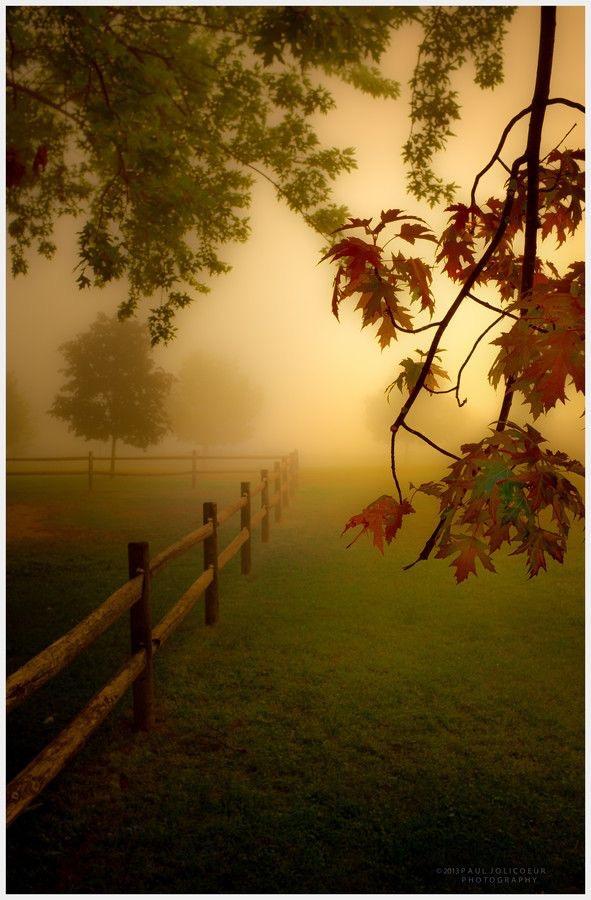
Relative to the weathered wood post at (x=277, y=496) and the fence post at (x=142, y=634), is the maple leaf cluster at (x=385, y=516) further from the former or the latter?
the weathered wood post at (x=277, y=496)

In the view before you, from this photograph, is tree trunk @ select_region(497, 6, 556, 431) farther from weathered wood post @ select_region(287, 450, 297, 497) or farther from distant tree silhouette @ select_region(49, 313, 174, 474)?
distant tree silhouette @ select_region(49, 313, 174, 474)

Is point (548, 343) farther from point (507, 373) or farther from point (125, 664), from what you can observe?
point (125, 664)

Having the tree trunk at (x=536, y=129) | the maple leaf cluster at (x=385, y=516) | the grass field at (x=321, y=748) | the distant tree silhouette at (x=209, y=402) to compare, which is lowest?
the grass field at (x=321, y=748)

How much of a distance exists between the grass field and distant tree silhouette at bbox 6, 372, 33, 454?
152 ft

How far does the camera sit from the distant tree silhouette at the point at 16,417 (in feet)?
160

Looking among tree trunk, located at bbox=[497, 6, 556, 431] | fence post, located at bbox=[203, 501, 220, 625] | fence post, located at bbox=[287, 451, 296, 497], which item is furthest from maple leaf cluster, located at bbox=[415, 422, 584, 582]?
fence post, located at bbox=[287, 451, 296, 497]

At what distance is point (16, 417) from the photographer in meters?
50.5

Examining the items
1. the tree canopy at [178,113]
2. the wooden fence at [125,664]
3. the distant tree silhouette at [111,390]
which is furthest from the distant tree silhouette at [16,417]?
the wooden fence at [125,664]

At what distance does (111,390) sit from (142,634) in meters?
27.9

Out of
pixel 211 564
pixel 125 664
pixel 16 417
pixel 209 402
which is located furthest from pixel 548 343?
pixel 16 417

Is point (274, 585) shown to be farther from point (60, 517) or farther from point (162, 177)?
point (60, 517)

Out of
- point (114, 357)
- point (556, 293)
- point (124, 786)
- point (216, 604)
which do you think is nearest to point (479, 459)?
point (556, 293)

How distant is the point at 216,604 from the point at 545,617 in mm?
4331

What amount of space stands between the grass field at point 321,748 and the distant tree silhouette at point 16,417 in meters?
46.4
